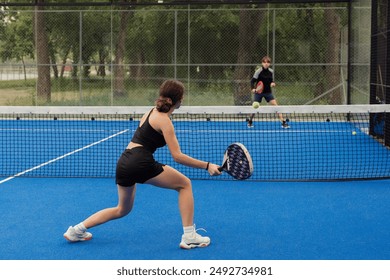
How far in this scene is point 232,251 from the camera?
535 centimetres

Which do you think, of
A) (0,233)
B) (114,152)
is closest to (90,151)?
(114,152)

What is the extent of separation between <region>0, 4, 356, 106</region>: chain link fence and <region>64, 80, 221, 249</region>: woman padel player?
1464 centimetres

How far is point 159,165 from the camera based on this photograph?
17.7ft

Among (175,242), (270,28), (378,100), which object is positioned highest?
(270,28)

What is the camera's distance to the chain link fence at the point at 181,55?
20.3 metres

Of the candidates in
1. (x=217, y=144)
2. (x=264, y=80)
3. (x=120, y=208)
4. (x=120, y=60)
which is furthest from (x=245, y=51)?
(x=120, y=208)

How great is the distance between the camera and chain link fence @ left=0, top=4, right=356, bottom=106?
2027 cm

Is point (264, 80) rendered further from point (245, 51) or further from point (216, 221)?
point (216, 221)

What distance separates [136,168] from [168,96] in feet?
Result: 2.03

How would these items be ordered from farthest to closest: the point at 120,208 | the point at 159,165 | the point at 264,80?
the point at 264,80
the point at 120,208
the point at 159,165

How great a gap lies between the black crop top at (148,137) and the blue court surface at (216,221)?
33.3 inches

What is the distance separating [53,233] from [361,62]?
39.8ft

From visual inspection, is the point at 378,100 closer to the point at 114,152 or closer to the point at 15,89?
the point at 114,152

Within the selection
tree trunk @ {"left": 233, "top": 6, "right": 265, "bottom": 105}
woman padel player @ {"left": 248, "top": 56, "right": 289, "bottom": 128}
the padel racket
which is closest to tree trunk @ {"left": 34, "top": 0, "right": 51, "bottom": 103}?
tree trunk @ {"left": 233, "top": 6, "right": 265, "bottom": 105}
